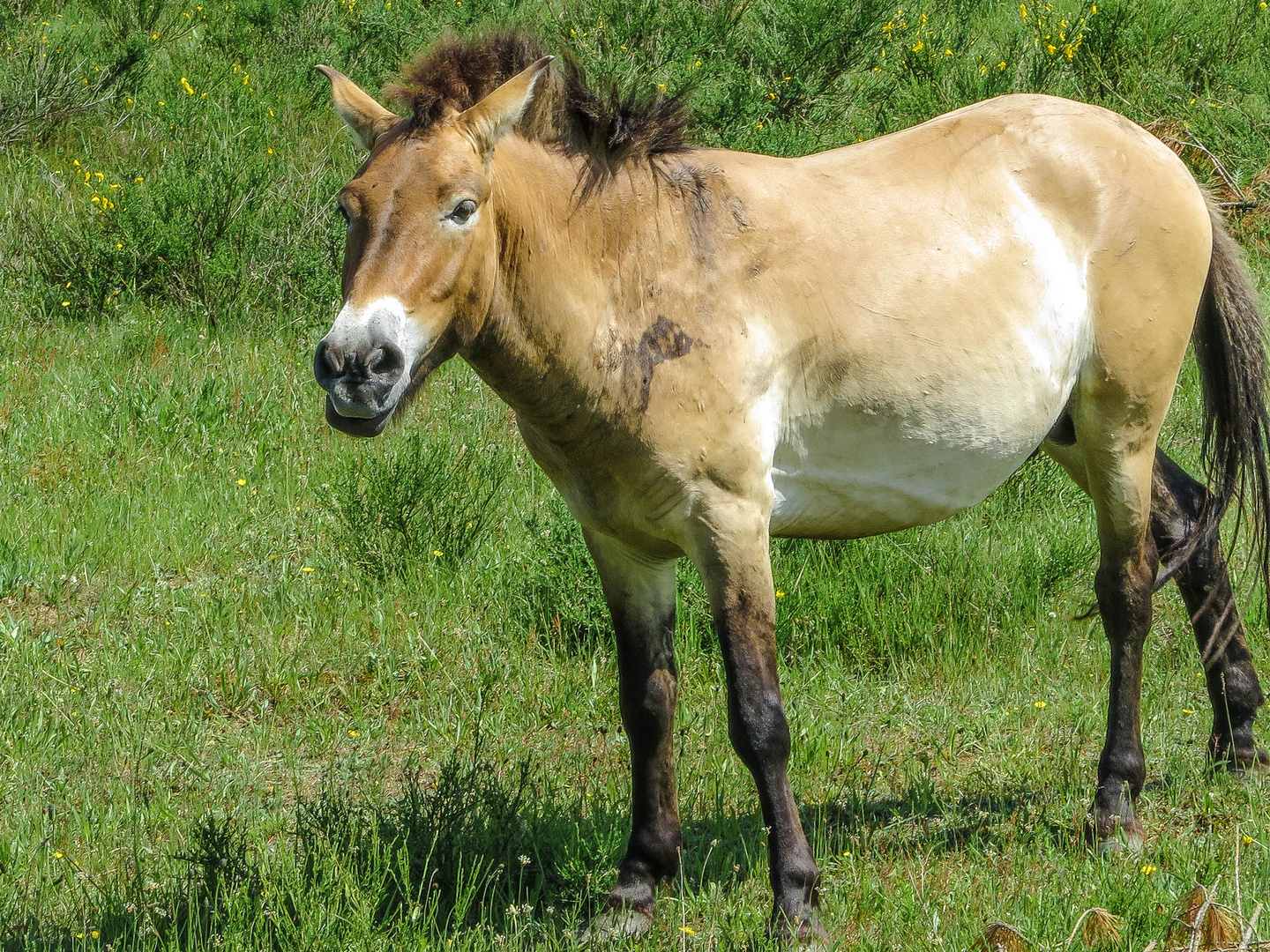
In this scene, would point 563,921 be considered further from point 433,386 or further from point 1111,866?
point 433,386

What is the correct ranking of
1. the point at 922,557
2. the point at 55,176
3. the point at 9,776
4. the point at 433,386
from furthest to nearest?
the point at 55,176, the point at 433,386, the point at 922,557, the point at 9,776

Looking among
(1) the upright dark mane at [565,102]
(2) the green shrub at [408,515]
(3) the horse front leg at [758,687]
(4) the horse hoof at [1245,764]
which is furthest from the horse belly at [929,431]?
(2) the green shrub at [408,515]

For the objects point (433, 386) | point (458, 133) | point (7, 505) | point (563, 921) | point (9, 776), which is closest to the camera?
point (458, 133)

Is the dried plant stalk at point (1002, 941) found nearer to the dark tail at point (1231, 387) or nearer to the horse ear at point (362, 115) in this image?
the dark tail at point (1231, 387)

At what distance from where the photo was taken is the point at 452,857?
145 inches

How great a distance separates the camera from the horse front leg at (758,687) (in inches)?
131

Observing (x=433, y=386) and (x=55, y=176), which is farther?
(x=55, y=176)

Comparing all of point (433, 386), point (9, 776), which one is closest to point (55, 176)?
point (433, 386)

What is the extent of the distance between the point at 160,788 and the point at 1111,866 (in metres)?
3.01

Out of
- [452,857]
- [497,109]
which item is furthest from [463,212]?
[452,857]

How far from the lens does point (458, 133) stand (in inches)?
118

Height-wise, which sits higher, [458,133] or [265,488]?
[458,133]

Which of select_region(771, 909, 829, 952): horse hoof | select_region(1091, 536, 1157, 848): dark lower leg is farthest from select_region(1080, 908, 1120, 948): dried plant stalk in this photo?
select_region(1091, 536, 1157, 848): dark lower leg

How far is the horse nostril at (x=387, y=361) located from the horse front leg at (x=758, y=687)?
0.93m
